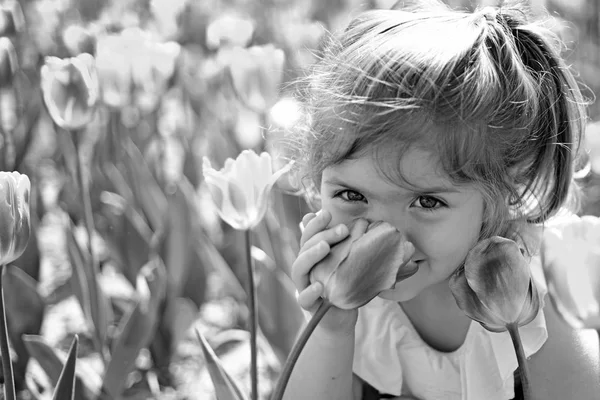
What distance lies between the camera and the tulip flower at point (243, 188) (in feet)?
3.65

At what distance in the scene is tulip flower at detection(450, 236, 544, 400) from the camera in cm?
80

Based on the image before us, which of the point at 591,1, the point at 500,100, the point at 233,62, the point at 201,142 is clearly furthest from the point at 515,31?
the point at 591,1

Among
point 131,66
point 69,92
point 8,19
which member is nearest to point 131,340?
point 69,92

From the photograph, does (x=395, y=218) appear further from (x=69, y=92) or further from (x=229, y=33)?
(x=229, y=33)

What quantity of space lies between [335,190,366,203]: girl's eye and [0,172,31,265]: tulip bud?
1.12 feet

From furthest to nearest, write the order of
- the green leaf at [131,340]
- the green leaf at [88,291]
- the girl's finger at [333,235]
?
the green leaf at [88,291] < the green leaf at [131,340] < the girl's finger at [333,235]

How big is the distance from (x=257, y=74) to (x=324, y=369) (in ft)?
2.55

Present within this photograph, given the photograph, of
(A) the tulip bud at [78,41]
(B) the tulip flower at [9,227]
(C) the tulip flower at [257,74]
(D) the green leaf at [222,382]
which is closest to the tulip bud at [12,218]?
(B) the tulip flower at [9,227]

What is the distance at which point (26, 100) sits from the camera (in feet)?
8.14

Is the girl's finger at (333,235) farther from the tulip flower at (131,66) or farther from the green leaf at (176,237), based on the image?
the tulip flower at (131,66)

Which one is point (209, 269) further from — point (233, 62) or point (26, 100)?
point (26, 100)

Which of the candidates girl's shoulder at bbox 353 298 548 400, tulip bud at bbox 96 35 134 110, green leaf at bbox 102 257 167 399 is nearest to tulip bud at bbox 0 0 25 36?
tulip bud at bbox 96 35 134 110

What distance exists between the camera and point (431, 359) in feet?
4.13

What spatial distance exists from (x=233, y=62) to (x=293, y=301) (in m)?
0.52
